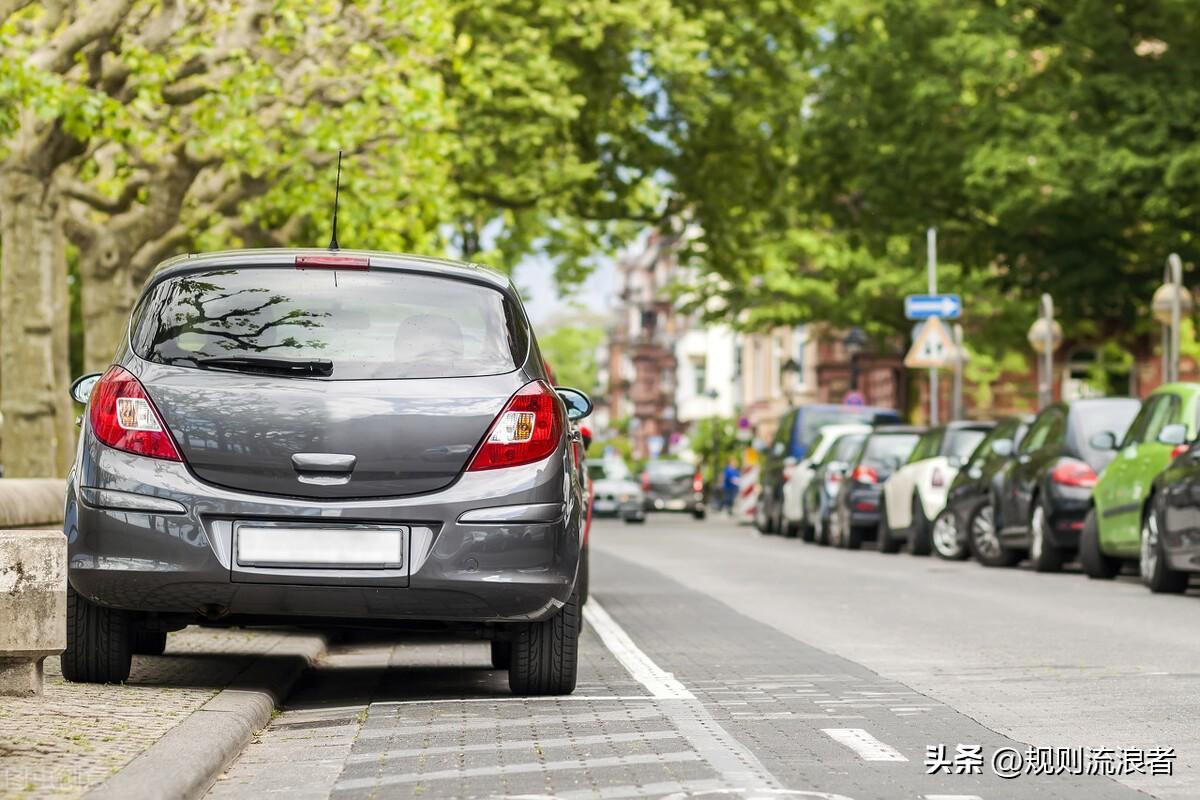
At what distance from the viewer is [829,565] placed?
997 inches

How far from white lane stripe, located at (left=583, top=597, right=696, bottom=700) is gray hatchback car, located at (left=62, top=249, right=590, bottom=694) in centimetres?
96

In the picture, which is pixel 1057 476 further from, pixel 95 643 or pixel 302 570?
pixel 302 570

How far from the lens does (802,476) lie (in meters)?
36.3

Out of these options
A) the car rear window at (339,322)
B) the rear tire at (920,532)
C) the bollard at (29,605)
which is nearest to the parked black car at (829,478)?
the rear tire at (920,532)

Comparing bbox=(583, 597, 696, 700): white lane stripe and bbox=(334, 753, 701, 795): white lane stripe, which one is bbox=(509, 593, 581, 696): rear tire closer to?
bbox=(583, 597, 696, 700): white lane stripe

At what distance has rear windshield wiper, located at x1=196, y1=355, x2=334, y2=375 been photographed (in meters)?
9.38

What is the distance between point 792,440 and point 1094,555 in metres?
19.0

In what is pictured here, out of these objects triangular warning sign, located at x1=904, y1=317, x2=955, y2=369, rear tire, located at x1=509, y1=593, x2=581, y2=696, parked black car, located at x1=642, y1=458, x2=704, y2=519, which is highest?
triangular warning sign, located at x1=904, y1=317, x2=955, y2=369

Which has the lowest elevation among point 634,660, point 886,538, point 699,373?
point 886,538

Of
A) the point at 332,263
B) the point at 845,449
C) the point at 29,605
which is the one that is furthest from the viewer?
the point at 845,449

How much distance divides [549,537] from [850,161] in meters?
28.6

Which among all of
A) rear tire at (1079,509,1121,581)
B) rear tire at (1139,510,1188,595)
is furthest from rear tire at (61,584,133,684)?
rear tire at (1079,509,1121,581)

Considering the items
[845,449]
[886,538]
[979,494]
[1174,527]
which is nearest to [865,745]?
[1174,527]

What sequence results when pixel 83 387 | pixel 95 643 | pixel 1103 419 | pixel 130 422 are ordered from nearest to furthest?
pixel 130 422 → pixel 95 643 → pixel 83 387 → pixel 1103 419
